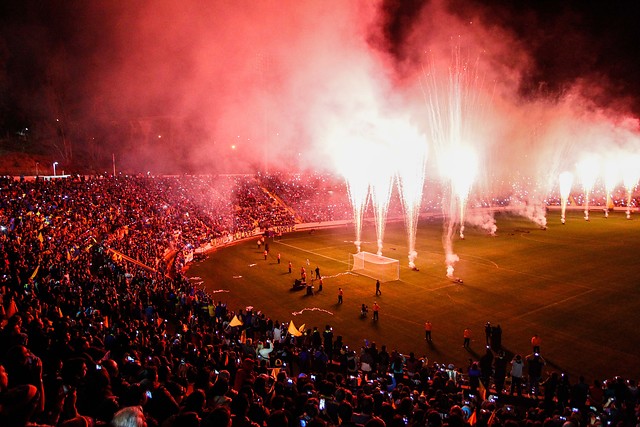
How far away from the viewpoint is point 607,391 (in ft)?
35.2

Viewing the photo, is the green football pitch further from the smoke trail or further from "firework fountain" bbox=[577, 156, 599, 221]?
"firework fountain" bbox=[577, 156, 599, 221]

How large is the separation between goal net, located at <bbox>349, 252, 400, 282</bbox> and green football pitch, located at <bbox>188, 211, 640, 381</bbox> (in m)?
0.53

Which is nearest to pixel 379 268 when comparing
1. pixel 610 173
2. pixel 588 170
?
pixel 588 170

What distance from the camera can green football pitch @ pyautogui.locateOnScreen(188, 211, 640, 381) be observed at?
16.2 metres

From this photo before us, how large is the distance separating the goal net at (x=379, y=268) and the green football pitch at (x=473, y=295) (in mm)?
531

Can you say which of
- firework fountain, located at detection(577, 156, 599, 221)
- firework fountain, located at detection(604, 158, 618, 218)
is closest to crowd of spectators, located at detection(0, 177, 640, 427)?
firework fountain, located at detection(577, 156, 599, 221)

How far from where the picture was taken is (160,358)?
752cm

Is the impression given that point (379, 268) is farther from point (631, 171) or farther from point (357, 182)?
point (631, 171)

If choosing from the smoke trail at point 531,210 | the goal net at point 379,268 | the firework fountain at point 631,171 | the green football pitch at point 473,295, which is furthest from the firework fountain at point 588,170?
the goal net at point 379,268

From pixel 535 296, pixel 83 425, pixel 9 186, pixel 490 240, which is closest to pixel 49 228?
pixel 9 186

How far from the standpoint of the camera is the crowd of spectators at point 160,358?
3996mm

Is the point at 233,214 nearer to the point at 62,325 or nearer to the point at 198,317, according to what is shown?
the point at 198,317

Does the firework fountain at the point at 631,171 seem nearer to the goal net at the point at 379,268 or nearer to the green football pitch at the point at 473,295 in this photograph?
the green football pitch at the point at 473,295

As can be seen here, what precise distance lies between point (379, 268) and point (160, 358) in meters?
18.9
